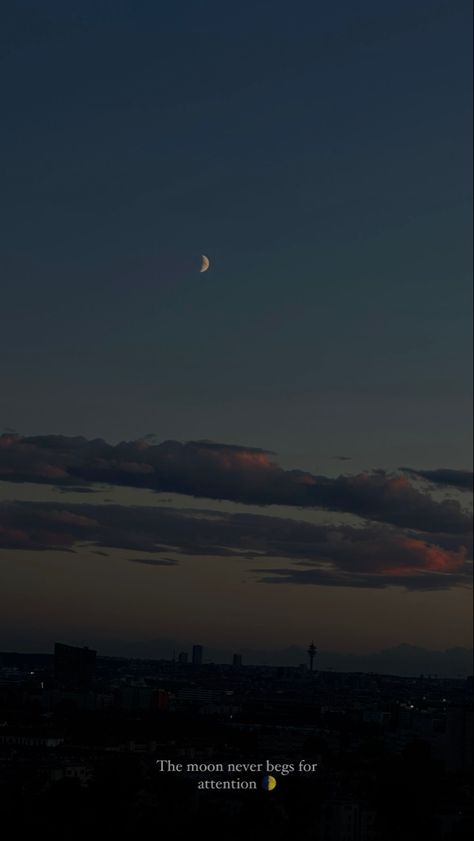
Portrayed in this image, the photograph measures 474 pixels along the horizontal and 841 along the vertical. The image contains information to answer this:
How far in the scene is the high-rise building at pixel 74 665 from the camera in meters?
138

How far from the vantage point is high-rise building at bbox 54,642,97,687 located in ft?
453

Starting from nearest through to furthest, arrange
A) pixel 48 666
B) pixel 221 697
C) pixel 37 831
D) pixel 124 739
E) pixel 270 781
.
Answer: pixel 37 831, pixel 270 781, pixel 124 739, pixel 221 697, pixel 48 666

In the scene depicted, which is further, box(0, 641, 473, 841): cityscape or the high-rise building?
the high-rise building

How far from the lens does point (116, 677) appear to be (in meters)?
177

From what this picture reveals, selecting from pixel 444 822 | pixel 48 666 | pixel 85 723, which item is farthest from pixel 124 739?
pixel 48 666

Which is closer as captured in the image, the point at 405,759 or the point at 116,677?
the point at 405,759

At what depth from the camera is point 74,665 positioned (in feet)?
463

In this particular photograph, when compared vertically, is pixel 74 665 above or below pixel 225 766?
above

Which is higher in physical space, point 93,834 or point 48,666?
point 48,666

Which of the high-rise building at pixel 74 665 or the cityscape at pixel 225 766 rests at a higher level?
the high-rise building at pixel 74 665

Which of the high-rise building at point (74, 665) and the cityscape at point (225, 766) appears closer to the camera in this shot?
the cityscape at point (225, 766)

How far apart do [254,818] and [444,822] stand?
8970 millimetres

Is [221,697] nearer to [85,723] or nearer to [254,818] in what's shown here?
[85,723]

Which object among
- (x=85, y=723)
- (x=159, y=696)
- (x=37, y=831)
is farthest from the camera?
(x=159, y=696)
